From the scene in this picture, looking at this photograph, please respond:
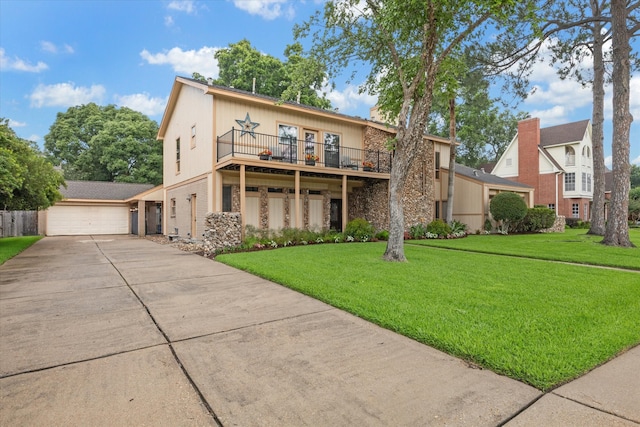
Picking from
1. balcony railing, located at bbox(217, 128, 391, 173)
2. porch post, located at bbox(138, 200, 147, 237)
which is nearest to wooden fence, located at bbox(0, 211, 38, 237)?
porch post, located at bbox(138, 200, 147, 237)

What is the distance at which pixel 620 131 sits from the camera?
11.8 metres

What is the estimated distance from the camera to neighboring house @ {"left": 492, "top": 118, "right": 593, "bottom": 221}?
1058 inches

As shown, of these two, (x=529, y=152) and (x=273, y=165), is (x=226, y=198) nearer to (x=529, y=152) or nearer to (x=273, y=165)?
(x=273, y=165)

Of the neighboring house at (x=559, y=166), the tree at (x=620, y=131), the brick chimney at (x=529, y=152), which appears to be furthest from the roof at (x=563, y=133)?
the tree at (x=620, y=131)

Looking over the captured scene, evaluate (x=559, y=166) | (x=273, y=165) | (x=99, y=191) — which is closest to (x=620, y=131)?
(x=273, y=165)

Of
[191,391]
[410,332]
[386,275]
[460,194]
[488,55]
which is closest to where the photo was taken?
[191,391]

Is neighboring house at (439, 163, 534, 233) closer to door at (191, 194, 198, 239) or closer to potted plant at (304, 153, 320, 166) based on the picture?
potted plant at (304, 153, 320, 166)

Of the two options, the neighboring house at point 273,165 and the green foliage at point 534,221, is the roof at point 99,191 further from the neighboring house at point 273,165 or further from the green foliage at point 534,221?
the green foliage at point 534,221

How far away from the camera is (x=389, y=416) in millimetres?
2092

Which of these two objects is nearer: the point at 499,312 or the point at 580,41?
the point at 499,312

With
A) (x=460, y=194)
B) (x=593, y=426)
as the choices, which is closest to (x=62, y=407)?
(x=593, y=426)

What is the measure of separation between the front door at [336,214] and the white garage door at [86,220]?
14595 mm

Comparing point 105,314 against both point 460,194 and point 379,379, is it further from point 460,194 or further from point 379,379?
point 460,194

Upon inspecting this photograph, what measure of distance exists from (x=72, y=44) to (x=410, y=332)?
83.3 ft
